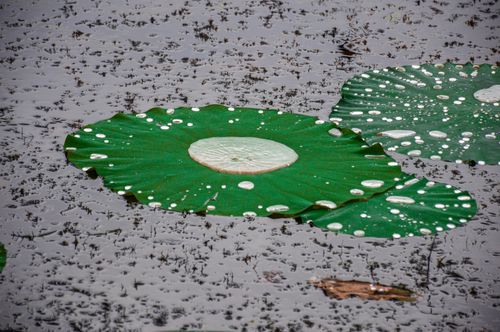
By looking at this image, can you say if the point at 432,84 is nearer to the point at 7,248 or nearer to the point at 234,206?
the point at 234,206

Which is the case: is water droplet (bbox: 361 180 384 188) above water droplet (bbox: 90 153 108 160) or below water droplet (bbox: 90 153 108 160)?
below

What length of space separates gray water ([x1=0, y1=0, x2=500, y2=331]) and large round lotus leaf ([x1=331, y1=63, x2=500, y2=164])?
0.08 meters

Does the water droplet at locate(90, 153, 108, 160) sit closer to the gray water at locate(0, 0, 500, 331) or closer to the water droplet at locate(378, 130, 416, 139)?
the gray water at locate(0, 0, 500, 331)

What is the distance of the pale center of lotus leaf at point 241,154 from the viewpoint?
8.25ft

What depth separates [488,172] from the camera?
2.73 m

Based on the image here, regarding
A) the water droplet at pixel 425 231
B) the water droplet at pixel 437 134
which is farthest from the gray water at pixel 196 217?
the water droplet at pixel 437 134

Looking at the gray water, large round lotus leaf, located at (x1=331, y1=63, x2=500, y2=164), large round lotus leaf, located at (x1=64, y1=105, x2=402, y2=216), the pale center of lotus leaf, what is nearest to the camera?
the gray water

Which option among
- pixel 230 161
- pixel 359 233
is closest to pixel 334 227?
pixel 359 233

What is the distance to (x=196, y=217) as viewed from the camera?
2404 millimetres

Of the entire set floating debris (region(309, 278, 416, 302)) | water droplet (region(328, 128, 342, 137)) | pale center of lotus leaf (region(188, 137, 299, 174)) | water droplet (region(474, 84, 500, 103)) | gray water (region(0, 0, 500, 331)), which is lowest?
floating debris (region(309, 278, 416, 302))

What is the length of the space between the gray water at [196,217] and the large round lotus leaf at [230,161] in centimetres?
7

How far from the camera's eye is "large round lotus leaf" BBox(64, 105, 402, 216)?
2393 mm

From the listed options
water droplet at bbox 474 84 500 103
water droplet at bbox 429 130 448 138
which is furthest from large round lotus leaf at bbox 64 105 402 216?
water droplet at bbox 474 84 500 103

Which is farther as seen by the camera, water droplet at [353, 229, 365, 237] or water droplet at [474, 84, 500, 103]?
water droplet at [474, 84, 500, 103]
